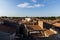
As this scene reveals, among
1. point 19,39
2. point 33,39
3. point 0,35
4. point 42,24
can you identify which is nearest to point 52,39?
point 33,39

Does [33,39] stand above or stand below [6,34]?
below

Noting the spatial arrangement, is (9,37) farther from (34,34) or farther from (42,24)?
(42,24)

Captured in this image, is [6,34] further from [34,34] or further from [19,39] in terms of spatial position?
[34,34]

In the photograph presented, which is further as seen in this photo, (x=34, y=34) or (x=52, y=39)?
(x=34, y=34)

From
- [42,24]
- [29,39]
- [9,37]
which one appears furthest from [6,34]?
[42,24]

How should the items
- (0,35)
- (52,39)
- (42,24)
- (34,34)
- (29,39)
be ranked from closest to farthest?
(0,35) < (52,39) < (29,39) < (34,34) < (42,24)

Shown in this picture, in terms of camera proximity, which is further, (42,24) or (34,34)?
(42,24)

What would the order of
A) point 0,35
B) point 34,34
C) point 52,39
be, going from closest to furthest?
point 0,35 → point 52,39 → point 34,34

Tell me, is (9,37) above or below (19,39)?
above

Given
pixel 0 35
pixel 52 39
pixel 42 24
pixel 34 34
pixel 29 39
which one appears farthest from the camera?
pixel 42 24
